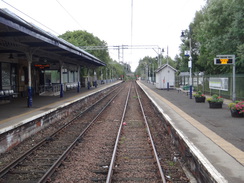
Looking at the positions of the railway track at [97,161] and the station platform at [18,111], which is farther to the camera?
the station platform at [18,111]

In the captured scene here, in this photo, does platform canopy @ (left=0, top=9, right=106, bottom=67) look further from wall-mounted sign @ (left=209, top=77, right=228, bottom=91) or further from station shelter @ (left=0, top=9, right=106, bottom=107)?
wall-mounted sign @ (left=209, top=77, right=228, bottom=91)

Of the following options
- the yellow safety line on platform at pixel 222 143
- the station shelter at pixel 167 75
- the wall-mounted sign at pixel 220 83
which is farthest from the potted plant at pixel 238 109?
the station shelter at pixel 167 75

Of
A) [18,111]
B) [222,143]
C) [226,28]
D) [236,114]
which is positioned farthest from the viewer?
[226,28]

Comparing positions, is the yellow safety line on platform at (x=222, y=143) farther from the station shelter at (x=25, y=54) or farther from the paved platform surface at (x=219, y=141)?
the station shelter at (x=25, y=54)

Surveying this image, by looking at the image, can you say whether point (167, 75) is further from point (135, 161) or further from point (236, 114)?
point (135, 161)

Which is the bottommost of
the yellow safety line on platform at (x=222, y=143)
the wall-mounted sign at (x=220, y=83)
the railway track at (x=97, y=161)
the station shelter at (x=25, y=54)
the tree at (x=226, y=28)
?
the railway track at (x=97, y=161)

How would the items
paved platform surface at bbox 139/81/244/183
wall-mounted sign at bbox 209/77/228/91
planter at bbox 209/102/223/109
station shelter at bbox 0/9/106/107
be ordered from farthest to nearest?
1. wall-mounted sign at bbox 209/77/228/91
2. planter at bbox 209/102/223/109
3. station shelter at bbox 0/9/106/107
4. paved platform surface at bbox 139/81/244/183

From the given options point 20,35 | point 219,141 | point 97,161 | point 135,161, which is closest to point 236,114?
point 219,141

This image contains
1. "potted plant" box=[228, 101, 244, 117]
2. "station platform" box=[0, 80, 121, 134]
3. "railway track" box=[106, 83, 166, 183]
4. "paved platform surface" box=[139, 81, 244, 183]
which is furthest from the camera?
"potted plant" box=[228, 101, 244, 117]

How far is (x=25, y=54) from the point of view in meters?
18.5

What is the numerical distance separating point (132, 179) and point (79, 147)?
313 centimetres

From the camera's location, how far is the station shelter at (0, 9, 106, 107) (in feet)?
34.9

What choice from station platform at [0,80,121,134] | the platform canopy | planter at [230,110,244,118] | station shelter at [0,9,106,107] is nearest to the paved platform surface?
planter at [230,110,244,118]

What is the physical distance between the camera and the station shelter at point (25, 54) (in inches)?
419
